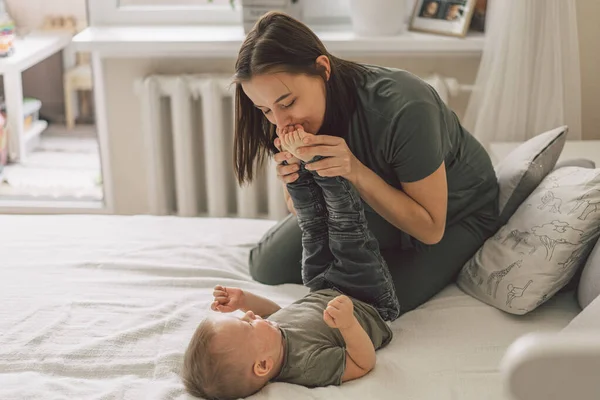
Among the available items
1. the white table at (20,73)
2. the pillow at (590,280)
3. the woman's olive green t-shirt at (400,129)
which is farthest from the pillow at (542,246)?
the white table at (20,73)

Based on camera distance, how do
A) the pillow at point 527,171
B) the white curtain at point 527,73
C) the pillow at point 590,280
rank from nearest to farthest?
the pillow at point 590,280
the pillow at point 527,171
the white curtain at point 527,73

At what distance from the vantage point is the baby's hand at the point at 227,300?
149cm

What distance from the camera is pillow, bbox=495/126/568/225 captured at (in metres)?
1.70

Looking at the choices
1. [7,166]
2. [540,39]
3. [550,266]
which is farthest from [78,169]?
[550,266]

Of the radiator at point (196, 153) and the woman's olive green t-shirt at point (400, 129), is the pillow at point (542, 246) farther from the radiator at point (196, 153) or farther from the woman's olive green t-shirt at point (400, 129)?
the radiator at point (196, 153)

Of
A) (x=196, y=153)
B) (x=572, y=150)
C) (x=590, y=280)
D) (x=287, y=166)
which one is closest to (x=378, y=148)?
(x=287, y=166)

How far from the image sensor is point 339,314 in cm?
134

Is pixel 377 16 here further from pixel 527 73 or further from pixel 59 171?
pixel 59 171

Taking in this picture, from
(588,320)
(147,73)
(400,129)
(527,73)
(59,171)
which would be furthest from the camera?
(59,171)

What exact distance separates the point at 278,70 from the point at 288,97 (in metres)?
0.05

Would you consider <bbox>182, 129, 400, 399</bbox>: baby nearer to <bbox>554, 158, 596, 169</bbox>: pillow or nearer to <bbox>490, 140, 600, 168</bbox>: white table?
<bbox>554, 158, 596, 169</bbox>: pillow

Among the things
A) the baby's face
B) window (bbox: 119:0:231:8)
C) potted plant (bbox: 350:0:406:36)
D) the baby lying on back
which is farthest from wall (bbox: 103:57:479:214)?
the baby's face

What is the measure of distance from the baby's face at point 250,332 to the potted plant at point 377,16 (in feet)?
3.89

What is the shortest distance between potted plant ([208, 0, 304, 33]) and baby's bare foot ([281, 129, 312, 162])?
3.19 feet
